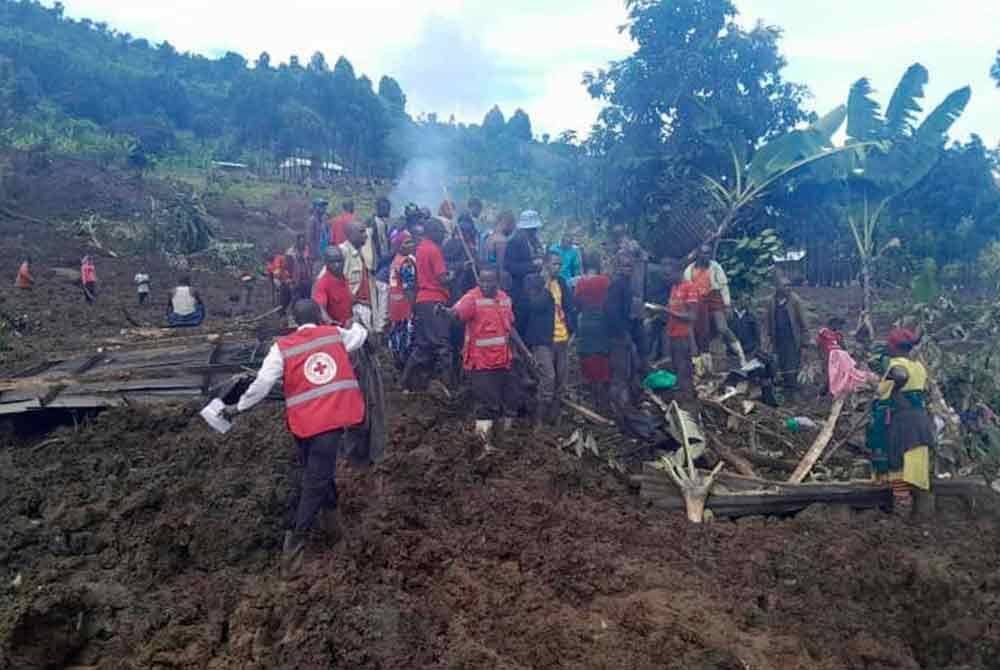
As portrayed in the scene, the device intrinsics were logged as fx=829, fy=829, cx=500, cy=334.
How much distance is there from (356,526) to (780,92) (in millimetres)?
9843

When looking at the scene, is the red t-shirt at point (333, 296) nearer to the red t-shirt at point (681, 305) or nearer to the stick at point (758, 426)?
the red t-shirt at point (681, 305)

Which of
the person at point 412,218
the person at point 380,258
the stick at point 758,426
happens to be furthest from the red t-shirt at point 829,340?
the person at point 380,258

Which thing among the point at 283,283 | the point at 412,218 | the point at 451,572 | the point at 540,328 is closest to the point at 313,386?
the point at 451,572

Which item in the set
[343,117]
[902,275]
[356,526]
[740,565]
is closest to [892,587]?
[740,565]

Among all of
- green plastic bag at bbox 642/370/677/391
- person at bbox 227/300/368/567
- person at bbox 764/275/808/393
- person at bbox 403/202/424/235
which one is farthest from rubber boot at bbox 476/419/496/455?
person at bbox 764/275/808/393

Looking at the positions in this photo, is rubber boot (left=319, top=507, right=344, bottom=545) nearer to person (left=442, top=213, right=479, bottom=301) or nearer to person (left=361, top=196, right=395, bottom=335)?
person (left=442, top=213, right=479, bottom=301)

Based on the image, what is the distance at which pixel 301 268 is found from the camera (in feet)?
37.0

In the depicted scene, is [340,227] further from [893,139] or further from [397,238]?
[893,139]

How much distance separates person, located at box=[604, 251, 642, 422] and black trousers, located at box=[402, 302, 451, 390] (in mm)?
1718

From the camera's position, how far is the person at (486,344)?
299 inches

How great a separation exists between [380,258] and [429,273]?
1.74m

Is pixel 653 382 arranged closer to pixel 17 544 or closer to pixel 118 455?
pixel 118 455

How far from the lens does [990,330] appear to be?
10797mm

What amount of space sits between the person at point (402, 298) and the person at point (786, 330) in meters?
4.59
